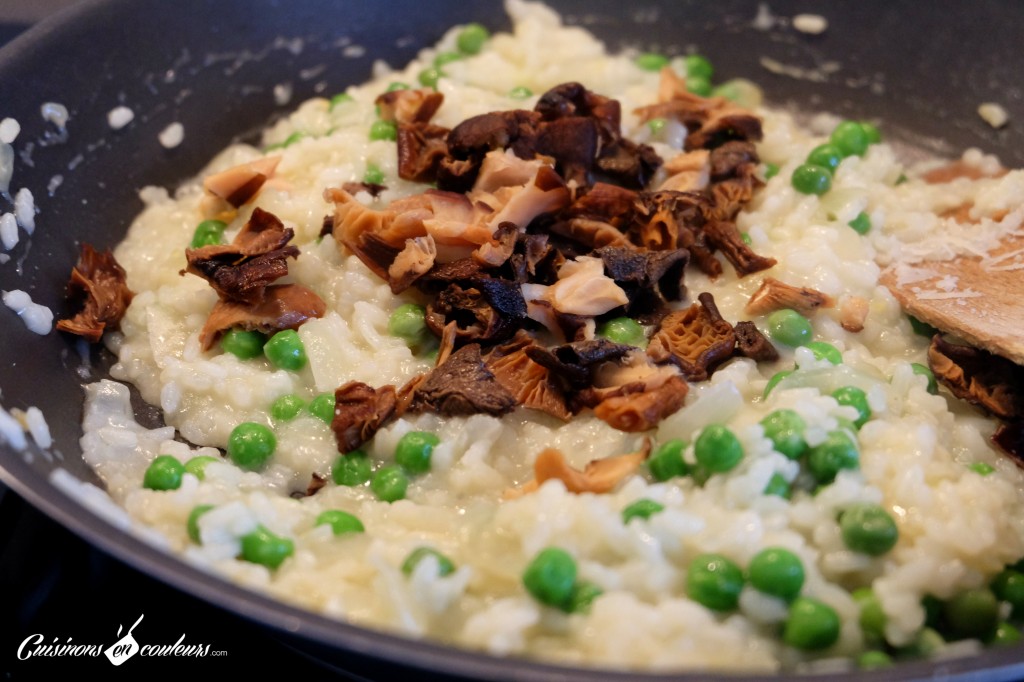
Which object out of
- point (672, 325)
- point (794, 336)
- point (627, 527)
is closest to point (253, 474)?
point (627, 527)

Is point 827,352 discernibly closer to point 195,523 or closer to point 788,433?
point 788,433

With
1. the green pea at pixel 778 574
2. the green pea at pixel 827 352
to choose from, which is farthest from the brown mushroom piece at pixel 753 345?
the green pea at pixel 778 574

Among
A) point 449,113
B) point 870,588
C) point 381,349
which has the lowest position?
point 870,588

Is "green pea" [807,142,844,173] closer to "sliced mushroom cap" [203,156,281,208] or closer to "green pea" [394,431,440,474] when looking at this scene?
"green pea" [394,431,440,474]

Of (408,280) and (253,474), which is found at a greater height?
(408,280)

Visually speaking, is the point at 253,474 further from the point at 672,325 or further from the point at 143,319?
the point at 672,325

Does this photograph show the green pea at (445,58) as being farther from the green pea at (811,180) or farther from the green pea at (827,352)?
the green pea at (827,352)

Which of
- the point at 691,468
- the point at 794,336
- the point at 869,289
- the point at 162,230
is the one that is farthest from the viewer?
the point at 162,230
